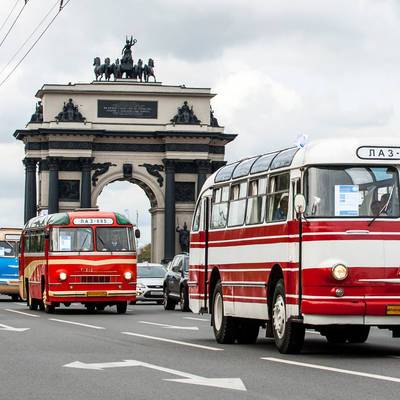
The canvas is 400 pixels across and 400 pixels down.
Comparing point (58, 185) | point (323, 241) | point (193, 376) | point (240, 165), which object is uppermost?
point (58, 185)

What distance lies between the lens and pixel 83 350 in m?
19.4

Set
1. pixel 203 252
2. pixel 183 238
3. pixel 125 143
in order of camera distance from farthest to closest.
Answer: pixel 125 143
pixel 183 238
pixel 203 252

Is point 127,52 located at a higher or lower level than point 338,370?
higher

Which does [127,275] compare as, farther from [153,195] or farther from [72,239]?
[153,195]

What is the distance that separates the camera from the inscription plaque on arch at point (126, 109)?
95.3 metres

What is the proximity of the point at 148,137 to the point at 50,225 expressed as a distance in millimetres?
59947

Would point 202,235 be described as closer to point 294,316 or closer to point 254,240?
point 254,240

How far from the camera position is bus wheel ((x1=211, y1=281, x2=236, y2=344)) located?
70.2 feet

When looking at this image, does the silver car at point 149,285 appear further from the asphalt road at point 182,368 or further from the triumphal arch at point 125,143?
the triumphal arch at point 125,143

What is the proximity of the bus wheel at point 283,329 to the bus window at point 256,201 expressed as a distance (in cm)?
146

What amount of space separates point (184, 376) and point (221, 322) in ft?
22.8

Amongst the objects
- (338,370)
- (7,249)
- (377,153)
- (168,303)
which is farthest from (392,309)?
(7,249)

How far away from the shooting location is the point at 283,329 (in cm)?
1833

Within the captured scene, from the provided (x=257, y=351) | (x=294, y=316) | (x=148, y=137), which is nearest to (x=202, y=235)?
(x=257, y=351)
